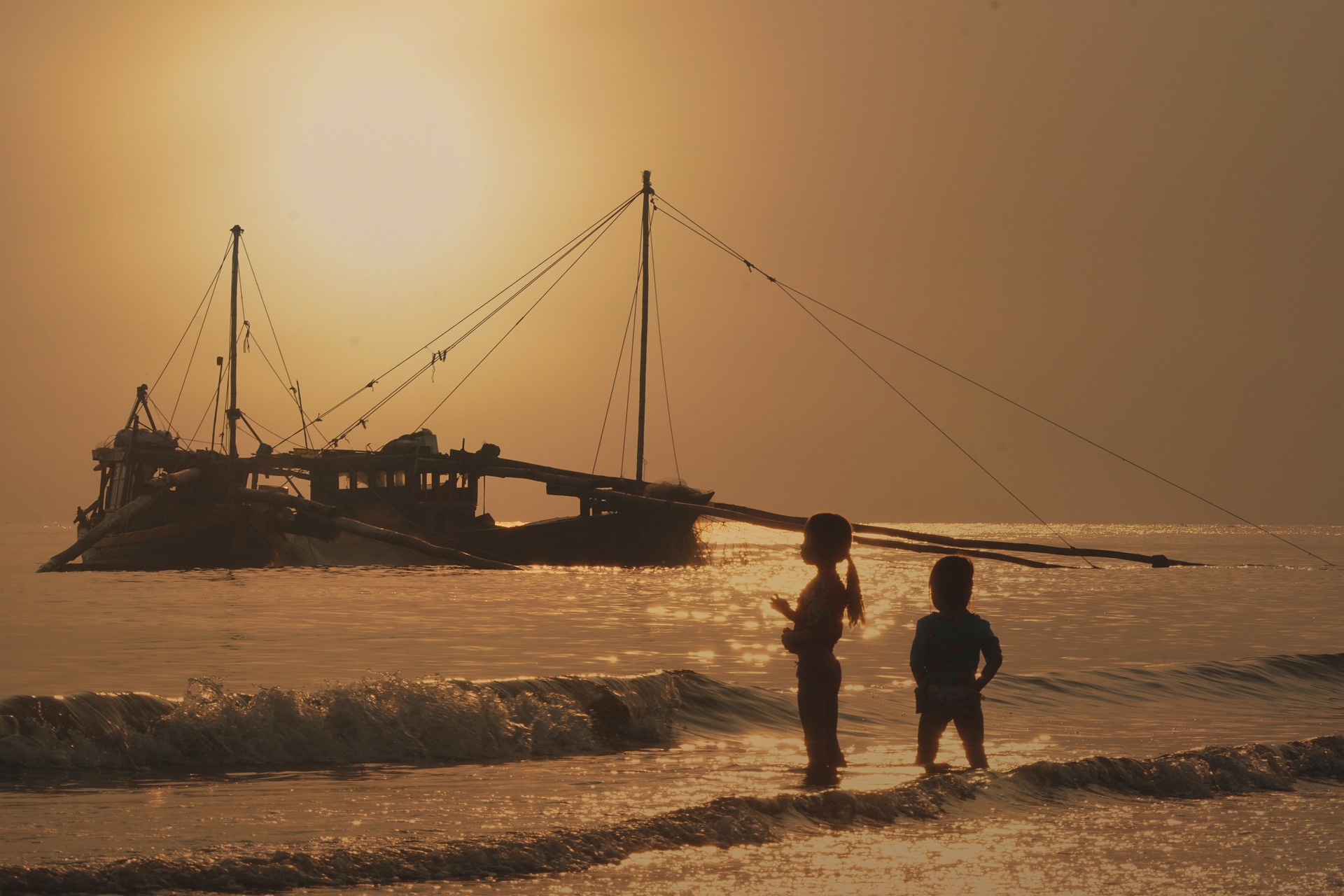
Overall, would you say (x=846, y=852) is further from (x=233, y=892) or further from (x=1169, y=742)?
(x=1169, y=742)

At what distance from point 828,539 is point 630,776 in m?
3.18

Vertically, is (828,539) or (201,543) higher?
(828,539)

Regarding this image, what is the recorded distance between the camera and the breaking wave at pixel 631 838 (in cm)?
561

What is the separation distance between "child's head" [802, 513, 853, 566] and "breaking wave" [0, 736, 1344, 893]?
1.39 metres

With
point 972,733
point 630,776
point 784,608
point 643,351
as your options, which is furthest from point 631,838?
point 643,351

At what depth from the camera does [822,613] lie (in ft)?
23.1

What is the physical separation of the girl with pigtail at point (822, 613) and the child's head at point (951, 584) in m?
0.51

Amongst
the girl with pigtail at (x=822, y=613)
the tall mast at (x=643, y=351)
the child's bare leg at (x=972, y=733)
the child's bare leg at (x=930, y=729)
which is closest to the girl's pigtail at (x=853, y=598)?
the girl with pigtail at (x=822, y=613)

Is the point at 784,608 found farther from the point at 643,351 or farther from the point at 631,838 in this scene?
the point at 643,351

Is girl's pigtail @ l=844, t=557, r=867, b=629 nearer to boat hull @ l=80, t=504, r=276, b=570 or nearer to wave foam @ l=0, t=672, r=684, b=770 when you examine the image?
wave foam @ l=0, t=672, r=684, b=770

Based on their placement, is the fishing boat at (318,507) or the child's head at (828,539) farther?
the fishing boat at (318,507)

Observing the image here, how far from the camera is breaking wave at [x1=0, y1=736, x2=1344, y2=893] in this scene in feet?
18.4

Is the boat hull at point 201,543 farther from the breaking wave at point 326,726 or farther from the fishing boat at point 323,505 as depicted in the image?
the breaking wave at point 326,726

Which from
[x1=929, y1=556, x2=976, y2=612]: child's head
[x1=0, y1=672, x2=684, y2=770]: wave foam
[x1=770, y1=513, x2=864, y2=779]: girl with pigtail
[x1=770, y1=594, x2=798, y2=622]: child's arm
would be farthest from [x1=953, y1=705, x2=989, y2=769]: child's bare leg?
[x1=0, y1=672, x2=684, y2=770]: wave foam
